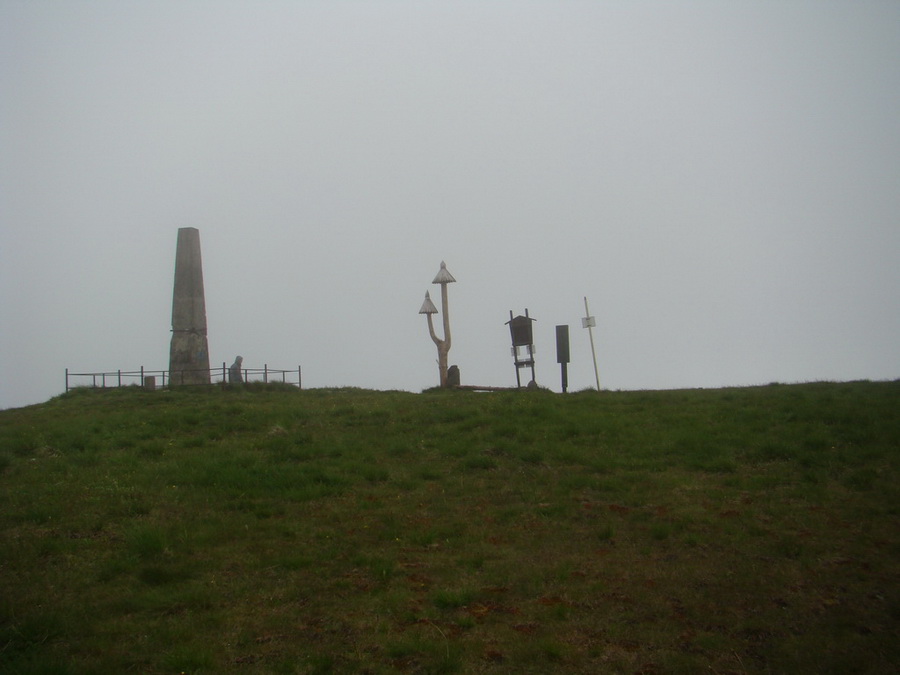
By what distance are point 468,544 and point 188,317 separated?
937 inches

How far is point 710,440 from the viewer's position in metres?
14.3

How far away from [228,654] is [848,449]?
10276 mm

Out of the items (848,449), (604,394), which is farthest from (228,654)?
(604,394)

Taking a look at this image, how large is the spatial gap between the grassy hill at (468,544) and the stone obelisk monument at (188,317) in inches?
542

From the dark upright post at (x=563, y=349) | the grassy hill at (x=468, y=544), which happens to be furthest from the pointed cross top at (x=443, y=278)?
the grassy hill at (x=468, y=544)

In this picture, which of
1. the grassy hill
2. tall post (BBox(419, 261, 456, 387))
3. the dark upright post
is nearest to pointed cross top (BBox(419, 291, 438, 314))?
tall post (BBox(419, 261, 456, 387))

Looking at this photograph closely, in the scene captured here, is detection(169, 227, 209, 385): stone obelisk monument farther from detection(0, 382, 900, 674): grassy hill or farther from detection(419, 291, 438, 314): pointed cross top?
detection(0, 382, 900, 674): grassy hill

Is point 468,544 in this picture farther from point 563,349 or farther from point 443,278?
point 443,278

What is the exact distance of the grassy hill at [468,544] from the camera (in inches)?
284

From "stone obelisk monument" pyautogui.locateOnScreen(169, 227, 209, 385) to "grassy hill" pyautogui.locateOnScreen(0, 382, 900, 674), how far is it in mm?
13775

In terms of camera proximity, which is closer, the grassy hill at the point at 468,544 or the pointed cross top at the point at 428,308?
the grassy hill at the point at 468,544

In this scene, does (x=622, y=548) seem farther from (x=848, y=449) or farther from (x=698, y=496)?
(x=848, y=449)

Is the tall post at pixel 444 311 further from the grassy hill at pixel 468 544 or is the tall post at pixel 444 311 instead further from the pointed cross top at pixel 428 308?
the grassy hill at pixel 468 544

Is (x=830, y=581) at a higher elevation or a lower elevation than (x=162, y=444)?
lower
